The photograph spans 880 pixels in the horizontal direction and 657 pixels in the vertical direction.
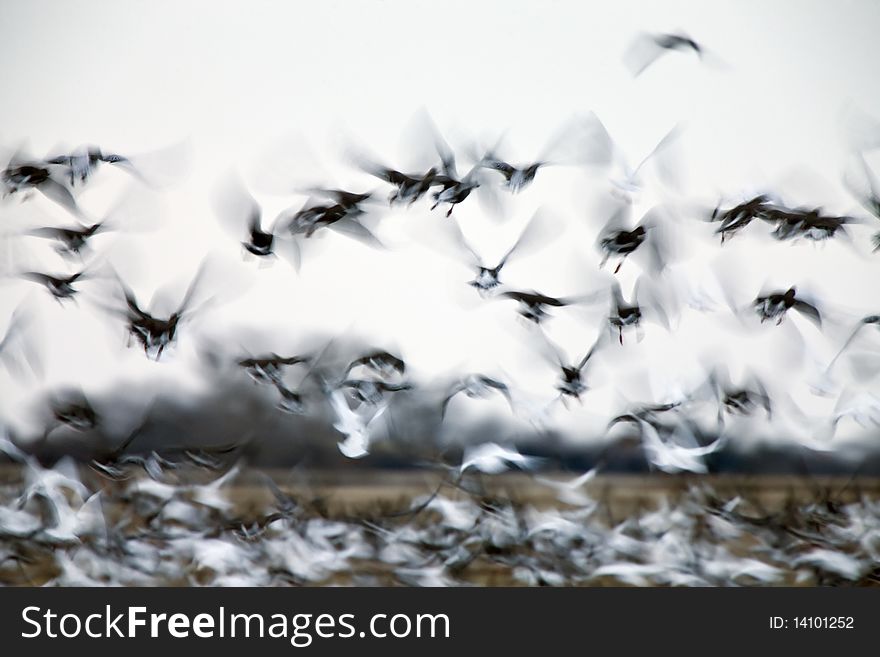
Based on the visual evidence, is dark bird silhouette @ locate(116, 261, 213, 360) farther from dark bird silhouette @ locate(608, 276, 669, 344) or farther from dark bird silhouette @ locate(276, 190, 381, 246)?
dark bird silhouette @ locate(608, 276, 669, 344)

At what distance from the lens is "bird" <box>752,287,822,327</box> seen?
159cm

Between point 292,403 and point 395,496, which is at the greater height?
point 292,403

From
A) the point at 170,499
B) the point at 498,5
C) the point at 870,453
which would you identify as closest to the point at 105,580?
the point at 170,499

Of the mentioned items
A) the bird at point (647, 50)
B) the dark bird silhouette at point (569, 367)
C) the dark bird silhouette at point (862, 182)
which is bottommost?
the dark bird silhouette at point (569, 367)

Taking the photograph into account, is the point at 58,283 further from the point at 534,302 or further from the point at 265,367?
the point at 534,302

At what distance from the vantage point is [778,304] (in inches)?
62.7

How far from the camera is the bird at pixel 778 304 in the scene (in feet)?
5.22

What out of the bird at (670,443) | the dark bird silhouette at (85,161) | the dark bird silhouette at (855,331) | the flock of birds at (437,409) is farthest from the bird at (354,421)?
the dark bird silhouette at (855,331)

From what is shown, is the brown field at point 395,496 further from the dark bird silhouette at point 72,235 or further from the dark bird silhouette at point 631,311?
the dark bird silhouette at point 72,235

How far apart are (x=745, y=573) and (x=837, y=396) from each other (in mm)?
315

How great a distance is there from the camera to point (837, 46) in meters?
1.61

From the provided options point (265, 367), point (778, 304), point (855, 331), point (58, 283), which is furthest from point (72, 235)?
point (855, 331)

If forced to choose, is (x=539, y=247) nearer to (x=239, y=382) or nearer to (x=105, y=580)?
(x=239, y=382)

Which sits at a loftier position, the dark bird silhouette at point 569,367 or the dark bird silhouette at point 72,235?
the dark bird silhouette at point 72,235
